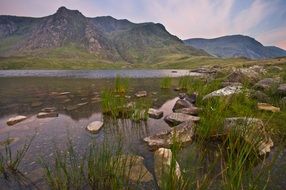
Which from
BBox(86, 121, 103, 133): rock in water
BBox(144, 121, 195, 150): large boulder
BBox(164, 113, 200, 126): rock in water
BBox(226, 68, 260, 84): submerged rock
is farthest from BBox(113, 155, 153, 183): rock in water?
BBox(226, 68, 260, 84): submerged rock

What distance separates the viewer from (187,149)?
672 centimetres

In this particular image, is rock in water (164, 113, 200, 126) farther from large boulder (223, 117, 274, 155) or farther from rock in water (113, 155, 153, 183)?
rock in water (113, 155, 153, 183)

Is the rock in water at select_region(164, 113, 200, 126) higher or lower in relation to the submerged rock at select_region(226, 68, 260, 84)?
lower

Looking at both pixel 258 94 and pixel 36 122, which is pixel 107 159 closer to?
pixel 36 122

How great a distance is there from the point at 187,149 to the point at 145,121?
3805mm

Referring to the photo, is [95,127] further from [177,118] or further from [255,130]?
[255,130]

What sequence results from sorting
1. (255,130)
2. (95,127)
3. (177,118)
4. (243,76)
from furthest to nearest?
(243,76)
(177,118)
(95,127)
(255,130)

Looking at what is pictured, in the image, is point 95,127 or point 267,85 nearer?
point 95,127

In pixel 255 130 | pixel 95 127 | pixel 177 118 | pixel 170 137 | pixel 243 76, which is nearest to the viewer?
pixel 255 130

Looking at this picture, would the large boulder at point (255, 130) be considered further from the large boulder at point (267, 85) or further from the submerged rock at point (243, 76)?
the submerged rock at point (243, 76)

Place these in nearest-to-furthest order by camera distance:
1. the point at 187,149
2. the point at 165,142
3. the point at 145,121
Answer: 1. the point at 187,149
2. the point at 165,142
3. the point at 145,121

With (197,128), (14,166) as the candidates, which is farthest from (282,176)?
(14,166)

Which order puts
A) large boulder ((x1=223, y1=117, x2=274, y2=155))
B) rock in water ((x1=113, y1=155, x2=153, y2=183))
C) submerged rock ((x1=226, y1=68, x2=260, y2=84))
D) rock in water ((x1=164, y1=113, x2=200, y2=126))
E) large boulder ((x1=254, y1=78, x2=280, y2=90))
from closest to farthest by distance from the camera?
rock in water ((x1=113, y1=155, x2=153, y2=183)), large boulder ((x1=223, y1=117, x2=274, y2=155)), rock in water ((x1=164, y1=113, x2=200, y2=126)), large boulder ((x1=254, y1=78, x2=280, y2=90)), submerged rock ((x1=226, y1=68, x2=260, y2=84))

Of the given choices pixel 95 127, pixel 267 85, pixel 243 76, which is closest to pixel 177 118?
pixel 95 127
